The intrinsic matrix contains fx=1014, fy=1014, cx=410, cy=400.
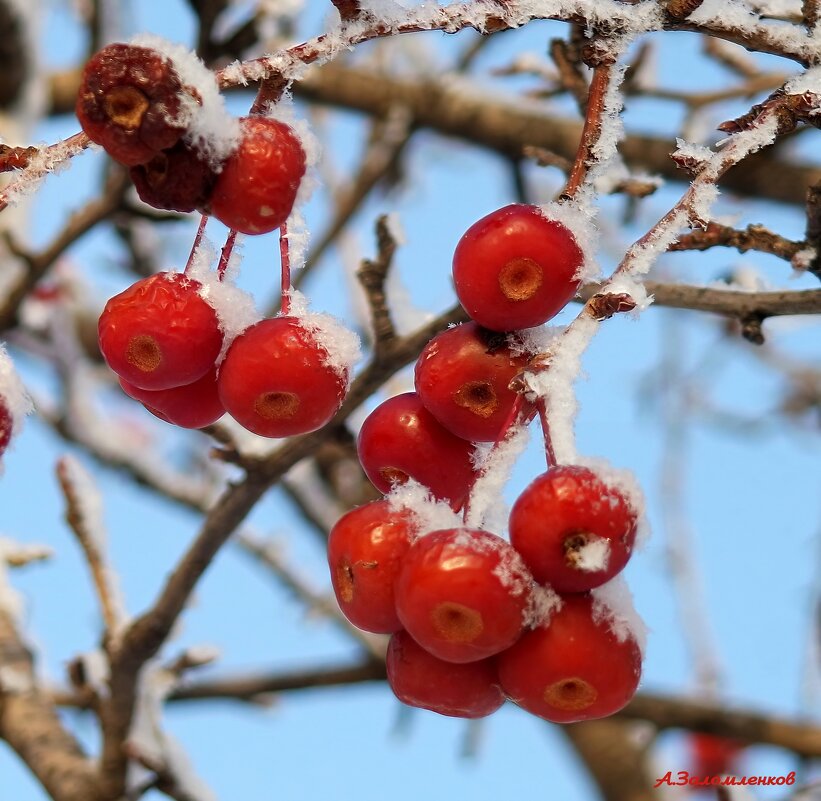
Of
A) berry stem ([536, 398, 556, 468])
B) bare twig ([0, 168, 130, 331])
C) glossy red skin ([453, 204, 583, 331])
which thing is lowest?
berry stem ([536, 398, 556, 468])

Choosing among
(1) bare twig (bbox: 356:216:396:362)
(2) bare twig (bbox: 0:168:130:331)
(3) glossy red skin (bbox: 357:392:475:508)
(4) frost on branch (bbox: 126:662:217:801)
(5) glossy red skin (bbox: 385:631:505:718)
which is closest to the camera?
(5) glossy red skin (bbox: 385:631:505:718)

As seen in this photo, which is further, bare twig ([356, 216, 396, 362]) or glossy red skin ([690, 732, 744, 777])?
glossy red skin ([690, 732, 744, 777])

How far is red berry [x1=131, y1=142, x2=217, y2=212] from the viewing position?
0.86m

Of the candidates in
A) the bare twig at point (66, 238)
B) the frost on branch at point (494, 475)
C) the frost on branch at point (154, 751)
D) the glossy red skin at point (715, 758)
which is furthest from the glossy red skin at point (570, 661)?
the glossy red skin at point (715, 758)

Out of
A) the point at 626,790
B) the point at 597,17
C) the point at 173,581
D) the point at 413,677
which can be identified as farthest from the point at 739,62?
the point at 626,790

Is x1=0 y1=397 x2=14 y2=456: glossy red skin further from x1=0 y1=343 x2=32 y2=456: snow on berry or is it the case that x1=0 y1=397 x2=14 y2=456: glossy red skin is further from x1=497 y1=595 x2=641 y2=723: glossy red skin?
x1=497 y1=595 x2=641 y2=723: glossy red skin

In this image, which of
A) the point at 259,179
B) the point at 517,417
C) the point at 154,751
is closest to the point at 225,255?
the point at 259,179

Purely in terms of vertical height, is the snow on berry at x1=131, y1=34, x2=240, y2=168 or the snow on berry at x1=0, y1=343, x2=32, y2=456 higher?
the snow on berry at x1=131, y1=34, x2=240, y2=168

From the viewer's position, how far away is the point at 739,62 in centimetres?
229

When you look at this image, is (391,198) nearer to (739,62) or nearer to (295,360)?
(739,62)

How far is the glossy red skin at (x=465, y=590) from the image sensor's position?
792mm

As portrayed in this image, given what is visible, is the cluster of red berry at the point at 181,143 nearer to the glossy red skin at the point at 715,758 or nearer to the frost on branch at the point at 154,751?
the frost on branch at the point at 154,751

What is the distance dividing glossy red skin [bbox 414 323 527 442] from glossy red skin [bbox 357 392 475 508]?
2 cm

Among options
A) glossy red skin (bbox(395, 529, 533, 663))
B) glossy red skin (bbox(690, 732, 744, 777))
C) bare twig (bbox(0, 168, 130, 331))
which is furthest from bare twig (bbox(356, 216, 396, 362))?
glossy red skin (bbox(690, 732, 744, 777))
